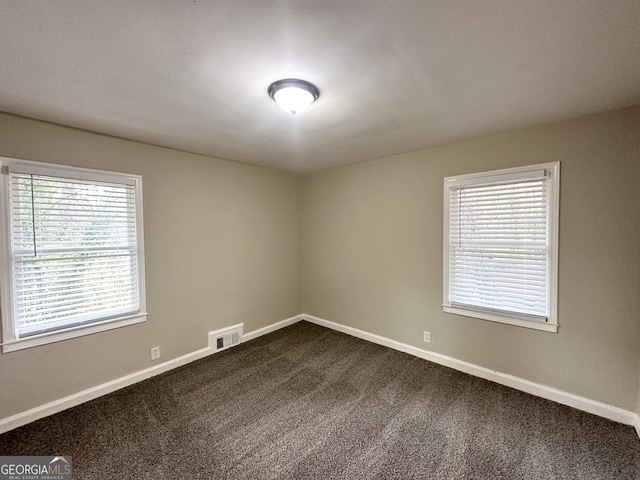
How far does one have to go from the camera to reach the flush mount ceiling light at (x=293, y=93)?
5.33ft

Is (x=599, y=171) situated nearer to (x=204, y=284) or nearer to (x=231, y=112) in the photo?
(x=231, y=112)

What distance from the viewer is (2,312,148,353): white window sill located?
204 centimetres

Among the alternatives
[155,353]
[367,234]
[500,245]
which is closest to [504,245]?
[500,245]

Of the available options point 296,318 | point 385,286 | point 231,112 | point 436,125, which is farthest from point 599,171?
point 296,318

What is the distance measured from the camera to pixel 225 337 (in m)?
3.33

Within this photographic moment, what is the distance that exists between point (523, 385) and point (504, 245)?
126cm

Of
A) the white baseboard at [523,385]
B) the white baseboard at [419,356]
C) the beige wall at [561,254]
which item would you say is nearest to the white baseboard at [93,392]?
the white baseboard at [419,356]

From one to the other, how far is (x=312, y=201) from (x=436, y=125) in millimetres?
2199

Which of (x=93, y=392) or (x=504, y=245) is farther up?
(x=504, y=245)

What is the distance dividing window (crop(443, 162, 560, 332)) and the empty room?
0.06 feet

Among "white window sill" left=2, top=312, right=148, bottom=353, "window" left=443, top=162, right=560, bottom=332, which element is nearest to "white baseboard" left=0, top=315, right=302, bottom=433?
"white window sill" left=2, top=312, right=148, bottom=353

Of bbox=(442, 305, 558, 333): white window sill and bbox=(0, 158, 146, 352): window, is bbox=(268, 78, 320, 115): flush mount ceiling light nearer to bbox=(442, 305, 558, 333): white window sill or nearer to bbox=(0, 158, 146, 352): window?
bbox=(0, 158, 146, 352): window

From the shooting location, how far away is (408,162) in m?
3.10

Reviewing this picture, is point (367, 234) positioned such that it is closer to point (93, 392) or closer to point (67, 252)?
point (67, 252)
